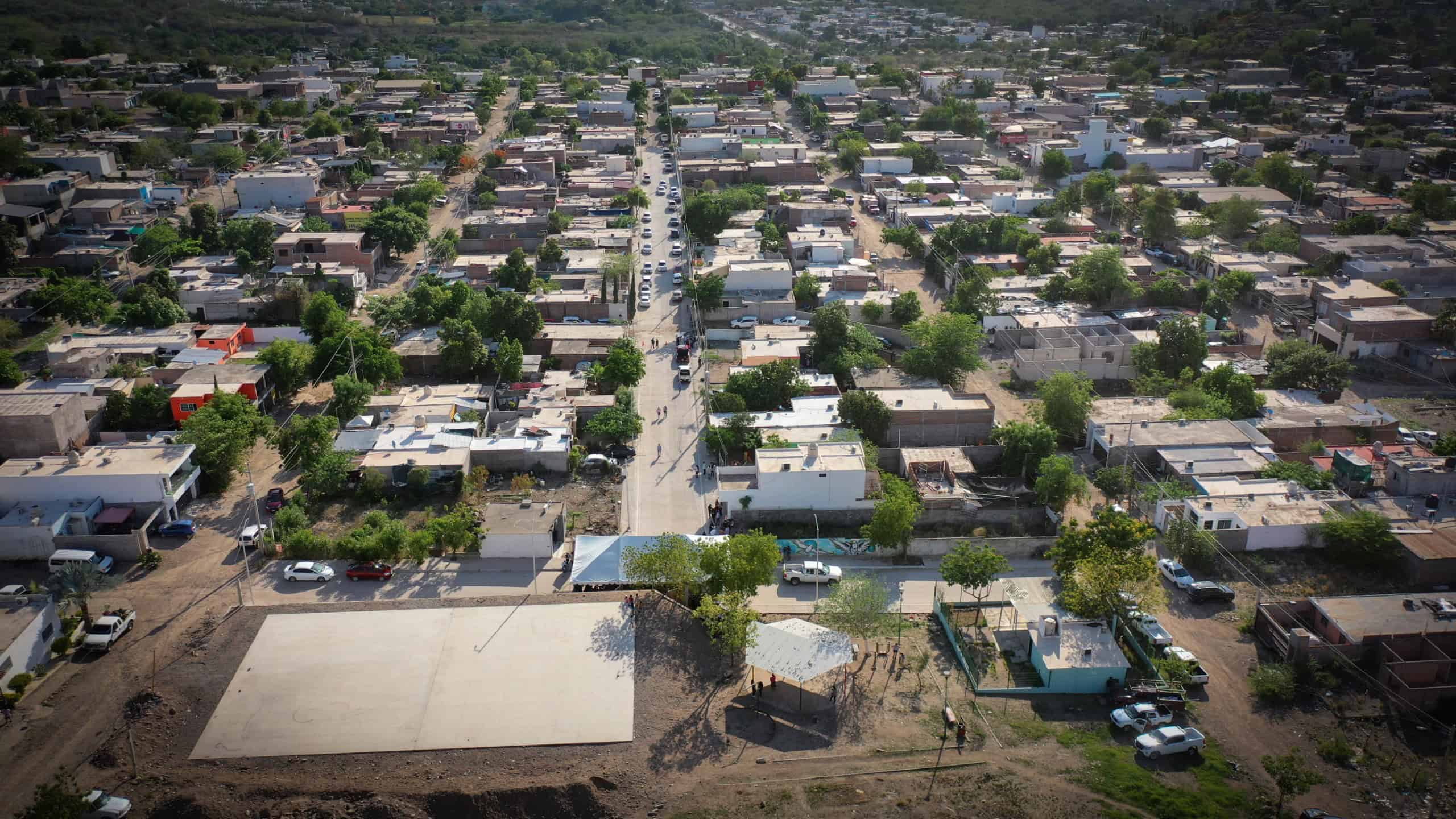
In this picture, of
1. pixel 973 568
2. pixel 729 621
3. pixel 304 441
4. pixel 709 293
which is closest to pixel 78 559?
pixel 304 441

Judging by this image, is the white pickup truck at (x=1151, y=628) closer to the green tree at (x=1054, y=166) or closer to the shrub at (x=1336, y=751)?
the shrub at (x=1336, y=751)

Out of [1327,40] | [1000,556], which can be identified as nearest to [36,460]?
[1000,556]

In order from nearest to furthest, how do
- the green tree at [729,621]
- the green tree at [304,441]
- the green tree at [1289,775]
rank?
the green tree at [1289,775] < the green tree at [729,621] < the green tree at [304,441]

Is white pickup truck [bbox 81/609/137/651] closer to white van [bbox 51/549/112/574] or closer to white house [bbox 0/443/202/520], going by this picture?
white van [bbox 51/549/112/574]

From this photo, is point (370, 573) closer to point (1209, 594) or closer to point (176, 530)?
point (176, 530)

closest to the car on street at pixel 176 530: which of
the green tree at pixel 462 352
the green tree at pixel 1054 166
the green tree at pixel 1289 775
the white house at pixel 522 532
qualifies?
the white house at pixel 522 532

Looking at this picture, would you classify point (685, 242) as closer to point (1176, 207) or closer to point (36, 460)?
point (1176, 207)
